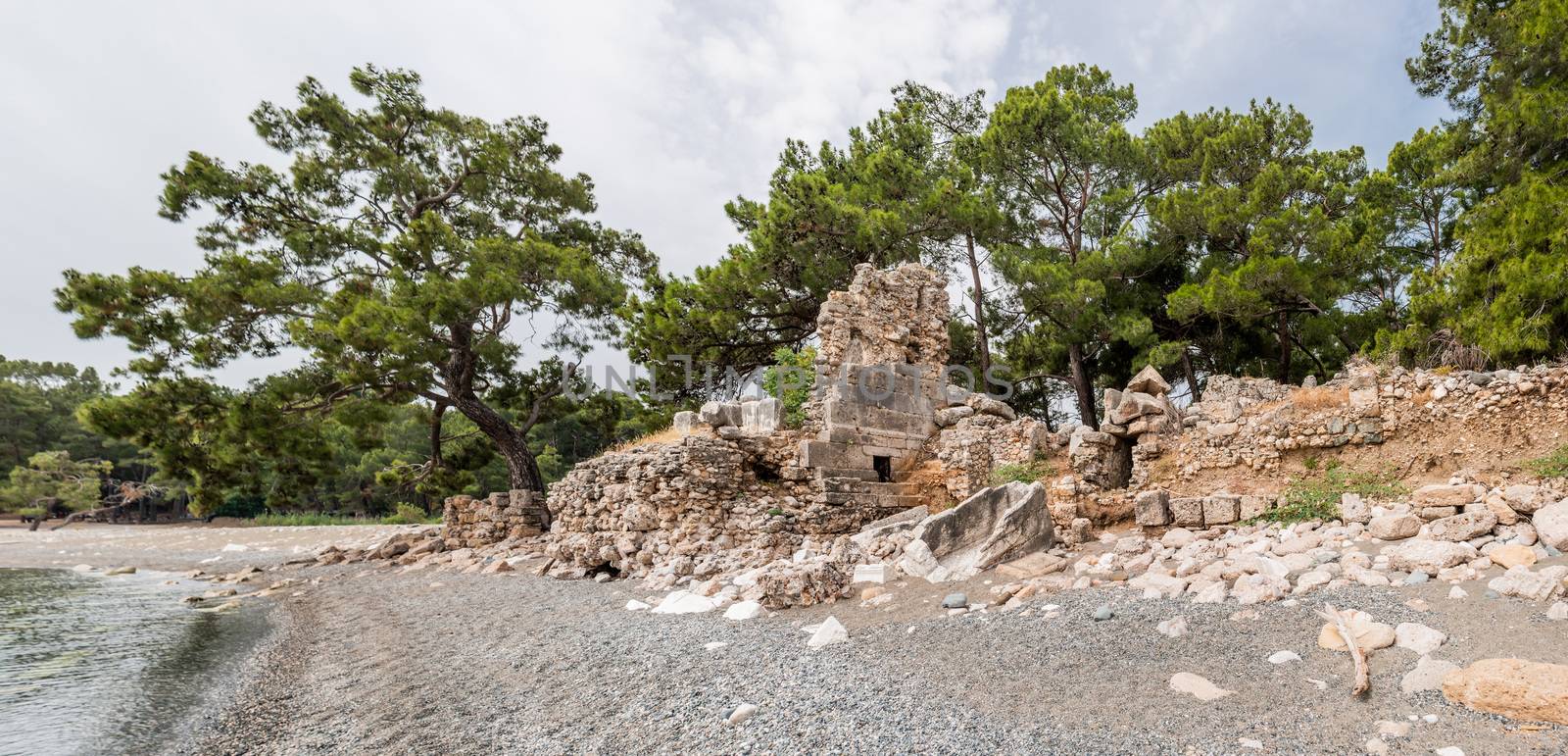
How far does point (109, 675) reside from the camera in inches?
256

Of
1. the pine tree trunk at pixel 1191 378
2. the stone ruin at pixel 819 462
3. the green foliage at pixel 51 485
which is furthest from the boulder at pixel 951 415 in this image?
the green foliage at pixel 51 485

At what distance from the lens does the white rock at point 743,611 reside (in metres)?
6.33

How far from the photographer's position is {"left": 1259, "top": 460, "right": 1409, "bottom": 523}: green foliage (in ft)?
22.2

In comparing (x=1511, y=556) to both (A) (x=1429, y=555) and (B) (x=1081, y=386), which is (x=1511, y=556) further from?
(B) (x=1081, y=386)

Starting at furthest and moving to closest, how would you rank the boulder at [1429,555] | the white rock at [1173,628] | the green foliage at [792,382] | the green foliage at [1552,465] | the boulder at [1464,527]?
1. the green foliage at [792,382]
2. the green foliage at [1552,465]
3. the boulder at [1464,527]
4. the boulder at [1429,555]
5. the white rock at [1173,628]

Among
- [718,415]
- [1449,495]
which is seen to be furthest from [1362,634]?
[718,415]

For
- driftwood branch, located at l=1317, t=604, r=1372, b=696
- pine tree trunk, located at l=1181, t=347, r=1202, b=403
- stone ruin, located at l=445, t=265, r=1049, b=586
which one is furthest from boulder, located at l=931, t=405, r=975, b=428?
driftwood branch, located at l=1317, t=604, r=1372, b=696

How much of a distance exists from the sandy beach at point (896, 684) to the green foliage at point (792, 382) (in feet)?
19.6

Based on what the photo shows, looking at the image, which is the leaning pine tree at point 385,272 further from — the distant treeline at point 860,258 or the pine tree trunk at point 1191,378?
the pine tree trunk at point 1191,378

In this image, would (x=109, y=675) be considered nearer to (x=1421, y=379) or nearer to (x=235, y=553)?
(x=1421, y=379)

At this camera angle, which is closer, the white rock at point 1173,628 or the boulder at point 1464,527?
the white rock at point 1173,628

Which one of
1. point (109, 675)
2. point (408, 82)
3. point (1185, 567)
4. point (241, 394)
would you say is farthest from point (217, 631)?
point (408, 82)

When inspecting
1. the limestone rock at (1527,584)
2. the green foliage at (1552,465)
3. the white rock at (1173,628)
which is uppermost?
the green foliage at (1552,465)

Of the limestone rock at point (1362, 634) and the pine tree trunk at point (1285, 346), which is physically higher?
the pine tree trunk at point (1285, 346)
